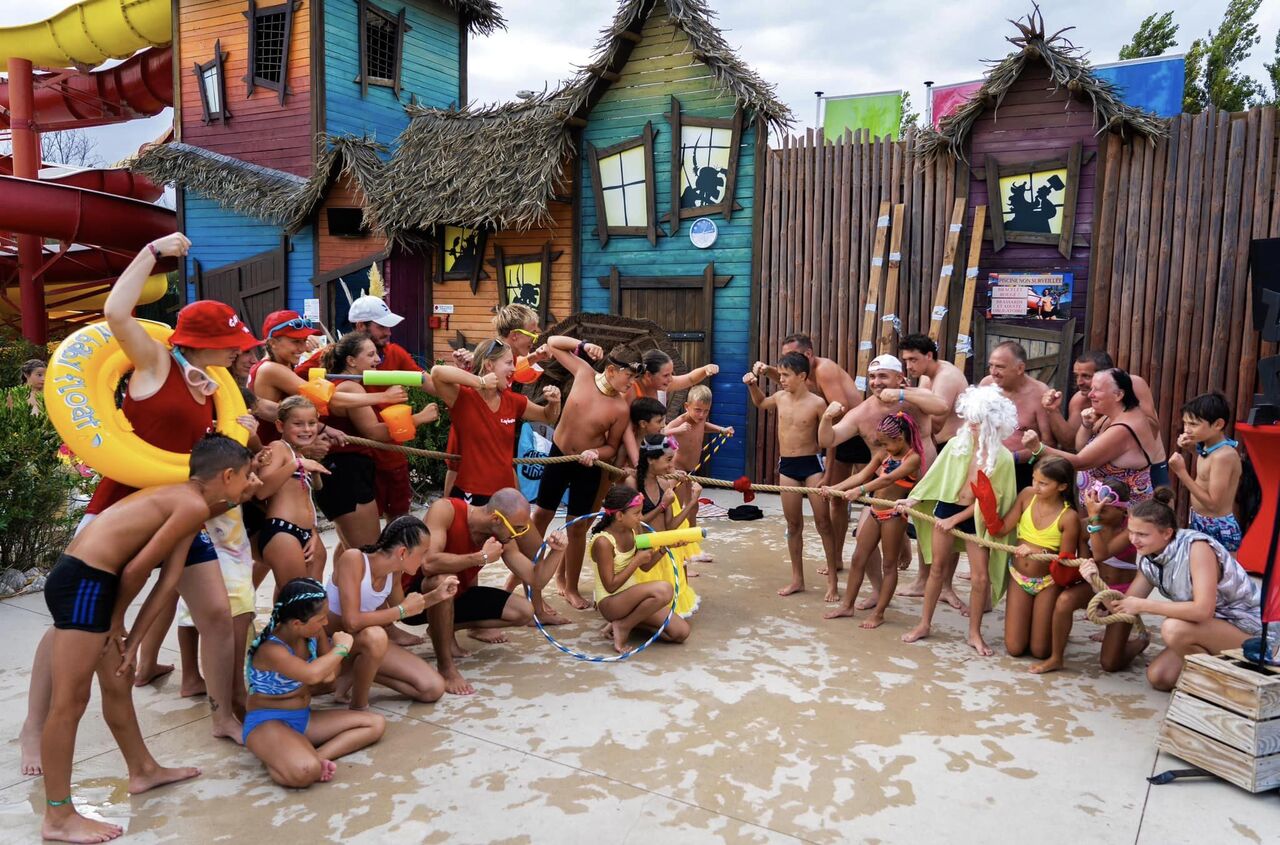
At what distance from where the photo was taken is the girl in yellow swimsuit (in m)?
4.59

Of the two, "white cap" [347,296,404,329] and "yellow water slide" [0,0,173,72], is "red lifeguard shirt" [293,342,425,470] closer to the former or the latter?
"white cap" [347,296,404,329]

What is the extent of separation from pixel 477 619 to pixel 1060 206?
6230 millimetres

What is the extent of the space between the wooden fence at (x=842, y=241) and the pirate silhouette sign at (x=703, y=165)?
53cm

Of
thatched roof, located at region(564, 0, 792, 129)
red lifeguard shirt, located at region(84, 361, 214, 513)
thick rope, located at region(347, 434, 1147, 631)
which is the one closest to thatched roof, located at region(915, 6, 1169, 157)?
thatched roof, located at region(564, 0, 792, 129)

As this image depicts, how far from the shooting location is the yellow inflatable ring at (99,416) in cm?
320

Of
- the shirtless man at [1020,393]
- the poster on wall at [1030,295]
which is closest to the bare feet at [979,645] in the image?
the shirtless man at [1020,393]

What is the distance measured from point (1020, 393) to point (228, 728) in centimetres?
501

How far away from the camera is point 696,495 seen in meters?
5.56

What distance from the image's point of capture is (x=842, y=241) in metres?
8.73

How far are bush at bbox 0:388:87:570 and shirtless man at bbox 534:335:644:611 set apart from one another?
326 cm

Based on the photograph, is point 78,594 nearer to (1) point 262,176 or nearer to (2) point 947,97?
(1) point 262,176

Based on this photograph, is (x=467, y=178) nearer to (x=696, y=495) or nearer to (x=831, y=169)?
(x=831, y=169)

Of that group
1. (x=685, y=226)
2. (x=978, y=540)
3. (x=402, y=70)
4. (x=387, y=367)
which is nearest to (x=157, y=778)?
(x=387, y=367)

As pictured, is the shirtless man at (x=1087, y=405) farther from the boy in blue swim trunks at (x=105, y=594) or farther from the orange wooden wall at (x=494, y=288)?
the orange wooden wall at (x=494, y=288)
